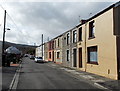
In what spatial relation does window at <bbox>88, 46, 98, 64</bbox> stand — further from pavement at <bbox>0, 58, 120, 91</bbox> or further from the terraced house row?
pavement at <bbox>0, 58, 120, 91</bbox>

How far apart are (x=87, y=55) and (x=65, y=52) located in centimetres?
1254

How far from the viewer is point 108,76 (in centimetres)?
1769

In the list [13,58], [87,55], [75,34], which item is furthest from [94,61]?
[13,58]

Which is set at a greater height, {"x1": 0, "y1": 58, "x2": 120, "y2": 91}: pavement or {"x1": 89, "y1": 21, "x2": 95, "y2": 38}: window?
{"x1": 89, "y1": 21, "x2": 95, "y2": 38}: window

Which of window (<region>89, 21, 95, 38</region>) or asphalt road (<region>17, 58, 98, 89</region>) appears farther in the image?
window (<region>89, 21, 95, 38</region>)

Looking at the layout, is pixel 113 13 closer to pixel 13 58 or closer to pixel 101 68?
pixel 101 68

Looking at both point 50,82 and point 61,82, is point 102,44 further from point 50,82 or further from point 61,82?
point 50,82

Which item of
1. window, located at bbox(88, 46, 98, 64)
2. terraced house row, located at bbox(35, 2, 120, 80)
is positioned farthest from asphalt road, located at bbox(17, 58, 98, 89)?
window, located at bbox(88, 46, 98, 64)

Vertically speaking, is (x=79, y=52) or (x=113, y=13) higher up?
(x=113, y=13)

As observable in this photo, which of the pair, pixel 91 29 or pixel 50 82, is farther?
pixel 91 29

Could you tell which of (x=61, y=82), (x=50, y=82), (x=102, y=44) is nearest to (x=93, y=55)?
(x=102, y=44)

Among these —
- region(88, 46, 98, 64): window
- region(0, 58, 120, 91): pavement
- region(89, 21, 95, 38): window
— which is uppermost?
region(89, 21, 95, 38): window

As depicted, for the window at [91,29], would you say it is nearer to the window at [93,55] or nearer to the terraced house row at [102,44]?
the terraced house row at [102,44]

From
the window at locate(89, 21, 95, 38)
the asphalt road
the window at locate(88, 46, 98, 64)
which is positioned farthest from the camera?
the window at locate(89, 21, 95, 38)
